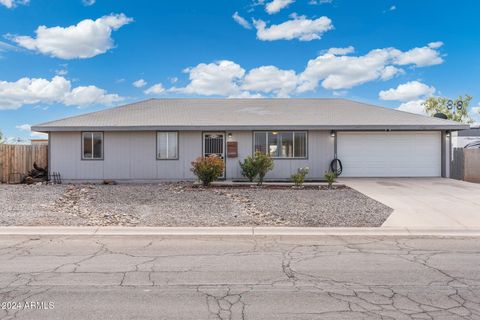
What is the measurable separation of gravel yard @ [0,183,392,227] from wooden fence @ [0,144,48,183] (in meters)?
5.43

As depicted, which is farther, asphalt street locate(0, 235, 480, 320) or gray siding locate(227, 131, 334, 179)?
gray siding locate(227, 131, 334, 179)

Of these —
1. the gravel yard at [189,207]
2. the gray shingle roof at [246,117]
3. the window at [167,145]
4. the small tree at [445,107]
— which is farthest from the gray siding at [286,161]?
the small tree at [445,107]

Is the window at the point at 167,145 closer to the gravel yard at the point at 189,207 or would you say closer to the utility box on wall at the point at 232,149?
the utility box on wall at the point at 232,149

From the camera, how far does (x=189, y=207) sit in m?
12.1

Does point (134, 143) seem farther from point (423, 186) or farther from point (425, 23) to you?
point (425, 23)

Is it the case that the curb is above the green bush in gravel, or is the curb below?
below

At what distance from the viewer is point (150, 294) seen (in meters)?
5.13

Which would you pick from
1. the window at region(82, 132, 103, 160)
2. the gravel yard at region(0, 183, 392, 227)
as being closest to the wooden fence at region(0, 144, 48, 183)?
the window at region(82, 132, 103, 160)

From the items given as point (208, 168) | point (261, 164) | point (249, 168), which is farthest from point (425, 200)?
point (208, 168)

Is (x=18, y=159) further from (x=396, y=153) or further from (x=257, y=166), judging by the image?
(x=396, y=153)

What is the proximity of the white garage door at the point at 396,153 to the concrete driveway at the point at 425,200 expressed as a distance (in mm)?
928

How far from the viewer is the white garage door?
2047 cm

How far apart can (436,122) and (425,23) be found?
868 centimetres

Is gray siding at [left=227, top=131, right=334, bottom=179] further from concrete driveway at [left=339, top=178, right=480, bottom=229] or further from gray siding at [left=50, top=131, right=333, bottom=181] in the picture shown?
concrete driveway at [left=339, top=178, right=480, bottom=229]
